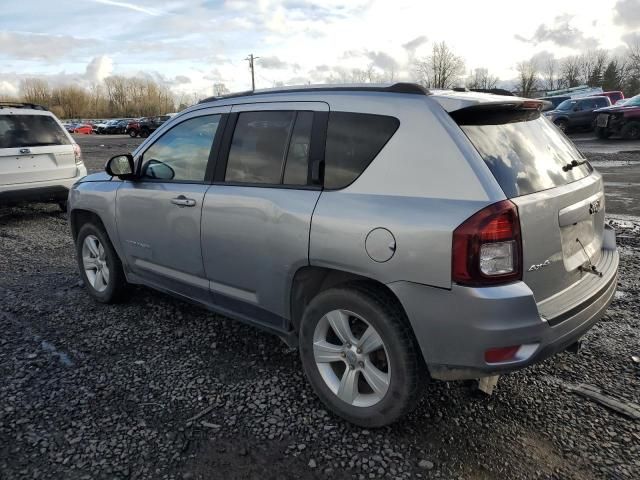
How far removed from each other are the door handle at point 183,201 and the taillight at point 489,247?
1.94 m

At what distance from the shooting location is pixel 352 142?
2.72m

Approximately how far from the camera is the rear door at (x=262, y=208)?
288 centimetres

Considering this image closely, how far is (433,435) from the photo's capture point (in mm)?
2664

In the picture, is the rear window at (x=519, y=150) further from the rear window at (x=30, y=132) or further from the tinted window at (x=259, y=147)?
the rear window at (x=30, y=132)

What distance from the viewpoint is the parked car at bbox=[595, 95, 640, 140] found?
1883cm

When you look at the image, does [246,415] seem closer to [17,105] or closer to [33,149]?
[33,149]

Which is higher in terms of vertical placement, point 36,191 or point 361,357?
point 36,191

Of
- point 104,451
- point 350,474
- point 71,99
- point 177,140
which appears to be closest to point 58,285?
point 177,140

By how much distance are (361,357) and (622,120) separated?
67.4ft

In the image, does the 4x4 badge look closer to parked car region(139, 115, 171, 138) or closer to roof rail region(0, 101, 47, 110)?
roof rail region(0, 101, 47, 110)

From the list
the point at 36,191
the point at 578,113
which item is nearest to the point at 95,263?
the point at 36,191

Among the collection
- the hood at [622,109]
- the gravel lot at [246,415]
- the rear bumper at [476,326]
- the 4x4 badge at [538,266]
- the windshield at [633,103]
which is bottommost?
the gravel lot at [246,415]

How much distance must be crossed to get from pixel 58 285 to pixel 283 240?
3.42 metres

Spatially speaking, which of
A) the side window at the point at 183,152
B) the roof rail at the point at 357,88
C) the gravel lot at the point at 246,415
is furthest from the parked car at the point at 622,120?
the side window at the point at 183,152
